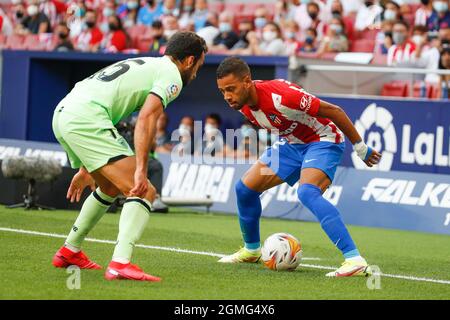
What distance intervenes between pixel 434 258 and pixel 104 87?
4.73 metres

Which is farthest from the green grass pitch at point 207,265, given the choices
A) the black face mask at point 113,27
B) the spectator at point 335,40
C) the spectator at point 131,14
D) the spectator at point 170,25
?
the spectator at point 131,14

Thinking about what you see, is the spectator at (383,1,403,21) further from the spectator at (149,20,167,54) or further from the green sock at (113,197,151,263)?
the green sock at (113,197,151,263)

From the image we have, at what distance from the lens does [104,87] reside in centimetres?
778

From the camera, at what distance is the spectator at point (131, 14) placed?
959 inches

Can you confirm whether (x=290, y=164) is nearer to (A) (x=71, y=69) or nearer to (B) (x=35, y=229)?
(B) (x=35, y=229)

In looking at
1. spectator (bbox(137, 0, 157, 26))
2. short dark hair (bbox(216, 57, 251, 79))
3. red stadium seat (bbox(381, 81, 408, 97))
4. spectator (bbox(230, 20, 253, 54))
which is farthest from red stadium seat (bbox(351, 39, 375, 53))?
short dark hair (bbox(216, 57, 251, 79))

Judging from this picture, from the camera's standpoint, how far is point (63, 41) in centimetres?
2220

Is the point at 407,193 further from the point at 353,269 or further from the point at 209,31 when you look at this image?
the point at 209,31

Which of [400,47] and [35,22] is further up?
[400,47]

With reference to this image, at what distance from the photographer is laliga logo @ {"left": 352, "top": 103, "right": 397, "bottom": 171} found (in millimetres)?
16281

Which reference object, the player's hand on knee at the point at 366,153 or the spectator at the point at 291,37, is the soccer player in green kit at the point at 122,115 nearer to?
the player's hand on knee at the point at 366,153

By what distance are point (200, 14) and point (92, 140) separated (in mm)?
15093

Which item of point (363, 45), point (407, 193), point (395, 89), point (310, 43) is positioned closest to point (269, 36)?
point (310, 43)
